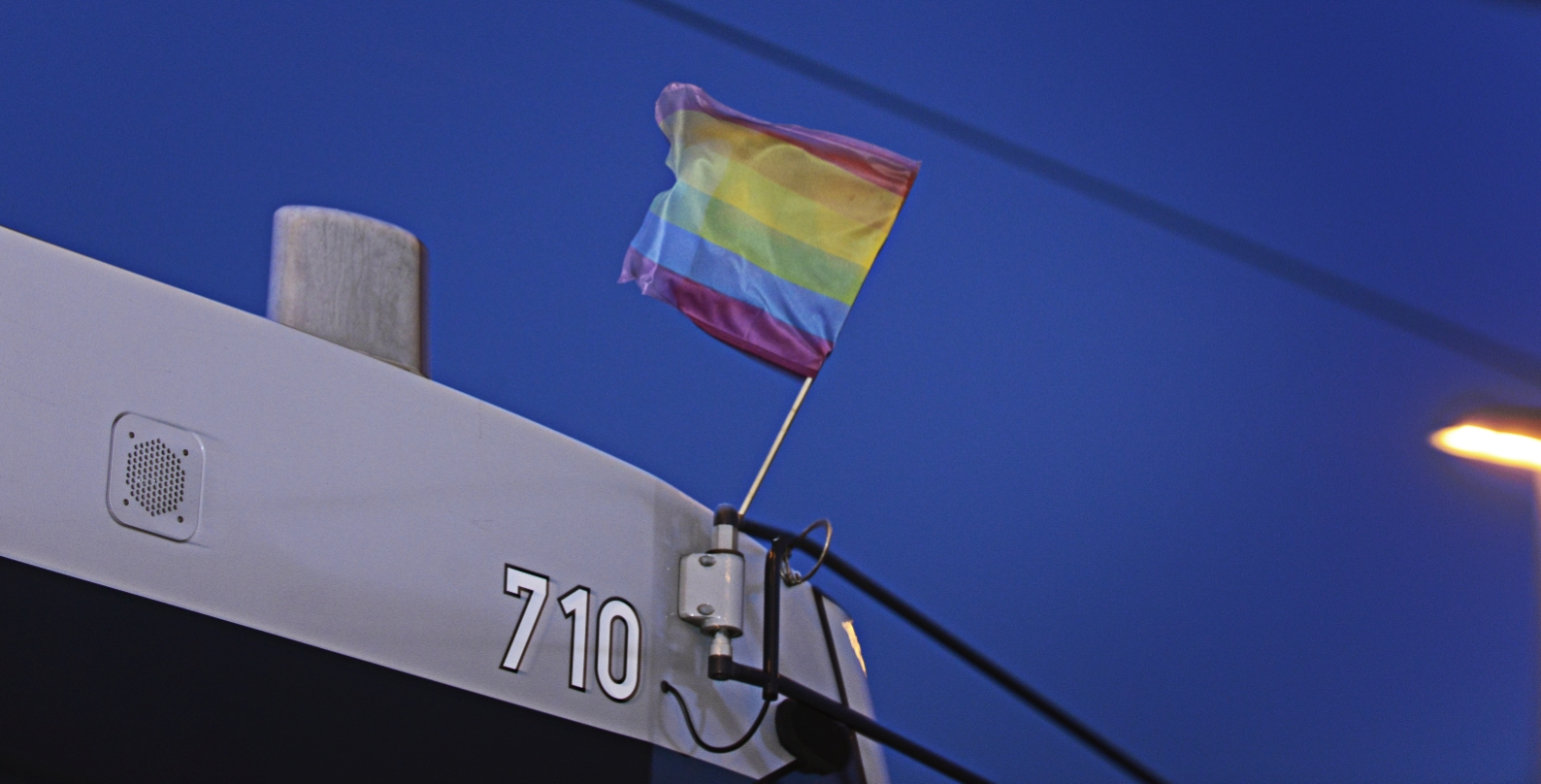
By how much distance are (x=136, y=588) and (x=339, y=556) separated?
524mm

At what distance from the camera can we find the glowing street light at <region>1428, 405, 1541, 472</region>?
24.1 feet

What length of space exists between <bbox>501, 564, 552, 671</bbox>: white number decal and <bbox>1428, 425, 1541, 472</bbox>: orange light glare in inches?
175

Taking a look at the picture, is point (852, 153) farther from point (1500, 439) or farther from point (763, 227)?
point (1500, 439)

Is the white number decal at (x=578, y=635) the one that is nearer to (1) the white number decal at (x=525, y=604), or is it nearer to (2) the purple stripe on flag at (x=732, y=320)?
(1) the white number decal at (x=525, y=604)

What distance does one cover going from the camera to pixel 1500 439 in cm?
737

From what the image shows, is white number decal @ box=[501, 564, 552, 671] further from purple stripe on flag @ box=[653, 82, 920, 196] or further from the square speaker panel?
purple stripe on flag @ box=[653, 82, 920, 196]

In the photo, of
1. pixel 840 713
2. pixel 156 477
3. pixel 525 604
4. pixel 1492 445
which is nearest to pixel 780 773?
pixel 840 713

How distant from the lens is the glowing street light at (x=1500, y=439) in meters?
7.34

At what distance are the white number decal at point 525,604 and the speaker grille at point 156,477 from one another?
975 millimetres

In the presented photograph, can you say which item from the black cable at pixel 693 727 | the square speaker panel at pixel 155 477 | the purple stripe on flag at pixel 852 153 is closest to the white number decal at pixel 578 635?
the black cable at pixel 693 727

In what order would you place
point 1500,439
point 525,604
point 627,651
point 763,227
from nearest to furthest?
point 525,604
point 627,651
point 763,227
point 1500,439

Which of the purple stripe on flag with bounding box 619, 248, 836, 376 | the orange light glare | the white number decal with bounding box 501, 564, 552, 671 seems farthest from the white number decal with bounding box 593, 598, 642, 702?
the orange light glare

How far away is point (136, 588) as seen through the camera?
3566 millimetres

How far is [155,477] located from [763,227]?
2.54 meters
